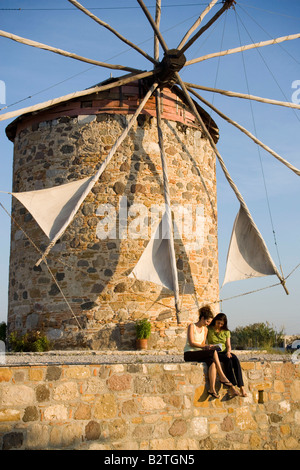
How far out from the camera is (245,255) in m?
9.59

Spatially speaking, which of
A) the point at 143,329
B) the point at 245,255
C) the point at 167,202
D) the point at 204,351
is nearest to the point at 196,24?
the point at 167,202

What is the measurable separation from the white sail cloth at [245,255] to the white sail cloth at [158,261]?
1.11m

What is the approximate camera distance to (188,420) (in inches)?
228

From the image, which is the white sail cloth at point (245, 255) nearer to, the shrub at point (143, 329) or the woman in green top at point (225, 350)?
the shrub at point (143, 329)

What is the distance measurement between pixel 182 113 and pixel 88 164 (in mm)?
2135

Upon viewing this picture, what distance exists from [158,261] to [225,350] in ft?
9.05

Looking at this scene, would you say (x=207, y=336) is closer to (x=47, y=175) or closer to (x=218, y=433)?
(x=218, y=433)

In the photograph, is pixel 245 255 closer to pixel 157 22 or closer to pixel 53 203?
pixel 53 203

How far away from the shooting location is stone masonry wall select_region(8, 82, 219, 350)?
9.43 metres

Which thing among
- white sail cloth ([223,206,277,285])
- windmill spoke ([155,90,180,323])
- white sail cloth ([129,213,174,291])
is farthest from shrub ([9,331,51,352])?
white sail cloth ([223,206,277,285])

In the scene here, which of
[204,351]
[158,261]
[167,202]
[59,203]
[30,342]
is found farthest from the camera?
[30,342]

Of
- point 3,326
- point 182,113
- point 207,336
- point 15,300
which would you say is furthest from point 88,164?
point 207,336

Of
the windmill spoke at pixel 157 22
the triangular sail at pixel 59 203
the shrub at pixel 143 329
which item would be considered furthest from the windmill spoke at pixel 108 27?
the shrub at pixel 143 329

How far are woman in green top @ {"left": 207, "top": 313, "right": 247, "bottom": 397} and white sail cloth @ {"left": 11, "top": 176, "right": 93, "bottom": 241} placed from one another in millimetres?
3083
